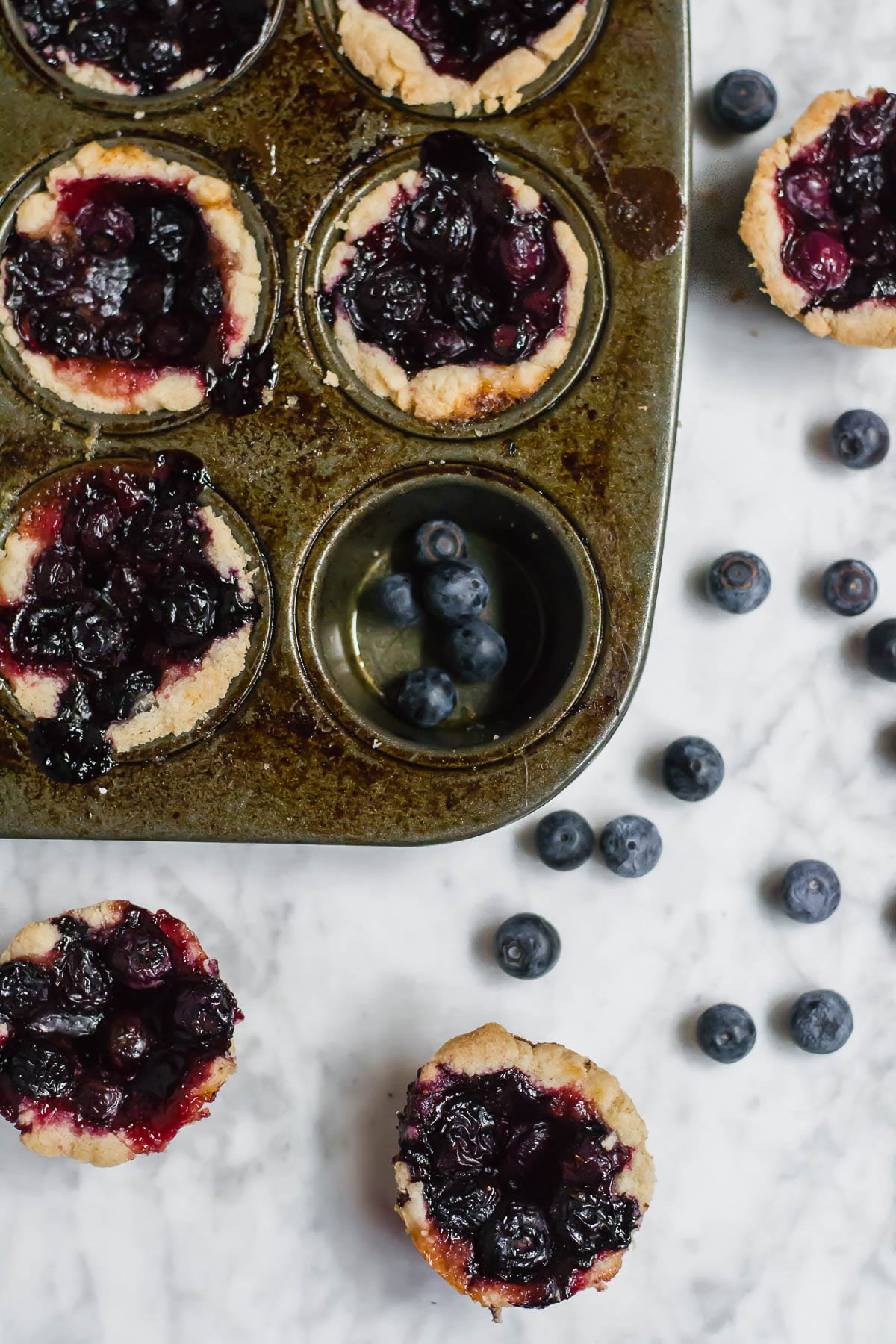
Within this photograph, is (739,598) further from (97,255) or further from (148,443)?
(97,255)

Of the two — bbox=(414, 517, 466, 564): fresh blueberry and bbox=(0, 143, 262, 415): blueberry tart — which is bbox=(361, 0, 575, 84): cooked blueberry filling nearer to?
bbox=(0, 143, 262, 415): blueberry tart

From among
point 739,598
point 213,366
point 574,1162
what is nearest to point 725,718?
point 739,598

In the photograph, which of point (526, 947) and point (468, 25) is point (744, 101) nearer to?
point (468, 25)

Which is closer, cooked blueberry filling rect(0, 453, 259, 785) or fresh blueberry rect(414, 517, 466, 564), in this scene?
cooked blueberry filling rect(0, 453, 259, 785)

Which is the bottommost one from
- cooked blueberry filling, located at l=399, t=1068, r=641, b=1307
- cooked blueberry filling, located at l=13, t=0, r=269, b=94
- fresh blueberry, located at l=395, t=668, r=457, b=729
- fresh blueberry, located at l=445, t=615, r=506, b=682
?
cooked blueberry filling, located at l=399, t=1068, r=641, b=1307

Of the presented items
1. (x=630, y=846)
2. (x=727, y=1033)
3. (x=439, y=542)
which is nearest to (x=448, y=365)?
(x=439, y=542)

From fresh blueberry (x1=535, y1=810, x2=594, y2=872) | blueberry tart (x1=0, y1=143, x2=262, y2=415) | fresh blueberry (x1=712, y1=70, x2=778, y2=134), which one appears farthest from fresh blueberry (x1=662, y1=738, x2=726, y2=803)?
fresh blueberry (x1=712, y1=70, x2=778, y2=134)

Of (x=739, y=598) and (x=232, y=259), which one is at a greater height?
(x=232, y=259)
